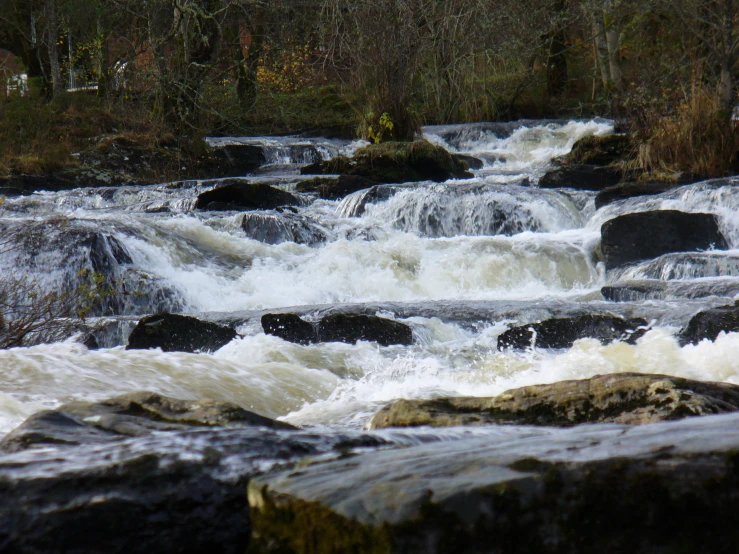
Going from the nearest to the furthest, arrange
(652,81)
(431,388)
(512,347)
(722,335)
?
(431,388) → (722,335) → (512,347) → (652,81)

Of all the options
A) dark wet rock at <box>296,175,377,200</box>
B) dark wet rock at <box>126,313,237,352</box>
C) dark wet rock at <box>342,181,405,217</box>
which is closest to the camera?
dark wet rock at <box>126,313,237,352</box>

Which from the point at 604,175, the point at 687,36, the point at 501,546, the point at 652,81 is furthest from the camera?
the point at 687,36

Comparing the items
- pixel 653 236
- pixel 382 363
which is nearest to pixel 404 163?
pixel 653 236

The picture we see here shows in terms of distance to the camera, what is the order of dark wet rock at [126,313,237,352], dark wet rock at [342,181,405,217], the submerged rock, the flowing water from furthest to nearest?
dark wet rock at [342,181,405,217] → dark wet rock at [126,313,237,352] → the flowing water → the submerged rock

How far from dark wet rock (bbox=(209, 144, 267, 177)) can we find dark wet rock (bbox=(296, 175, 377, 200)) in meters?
3.34

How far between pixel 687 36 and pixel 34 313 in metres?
15.3

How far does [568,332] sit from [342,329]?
1776 millimetres

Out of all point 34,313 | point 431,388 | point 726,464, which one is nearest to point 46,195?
point 34,313

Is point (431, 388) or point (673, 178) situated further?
point (673, 178)

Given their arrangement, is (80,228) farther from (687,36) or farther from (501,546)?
(687,36)

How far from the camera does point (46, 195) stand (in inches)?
563

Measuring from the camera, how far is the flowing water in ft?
18.2

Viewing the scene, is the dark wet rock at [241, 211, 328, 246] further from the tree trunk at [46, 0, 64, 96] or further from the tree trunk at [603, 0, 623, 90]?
the tree trunk at [46, 0, 64, 96]

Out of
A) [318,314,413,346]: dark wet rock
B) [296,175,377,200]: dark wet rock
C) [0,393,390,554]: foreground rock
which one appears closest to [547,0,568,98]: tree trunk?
[296,175,377,200]: dark wet rock
